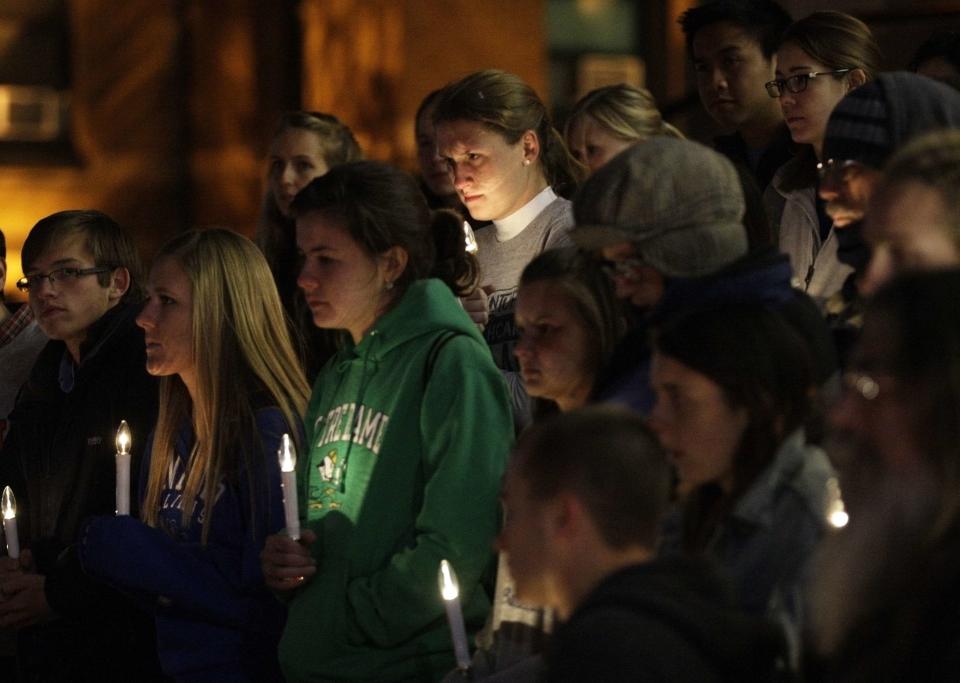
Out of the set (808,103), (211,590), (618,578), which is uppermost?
(808,103)

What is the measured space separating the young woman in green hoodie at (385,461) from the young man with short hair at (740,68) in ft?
6.14

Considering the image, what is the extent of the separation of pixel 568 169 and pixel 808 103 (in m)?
0.73

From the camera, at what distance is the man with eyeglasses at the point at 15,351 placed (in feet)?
20.5

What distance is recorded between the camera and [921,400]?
2.48 m

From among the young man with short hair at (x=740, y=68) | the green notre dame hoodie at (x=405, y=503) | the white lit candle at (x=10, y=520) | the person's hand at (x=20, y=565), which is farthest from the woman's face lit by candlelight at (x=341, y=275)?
the young man with short hair at (x=740, y=68)

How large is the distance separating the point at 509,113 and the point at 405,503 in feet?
4.68

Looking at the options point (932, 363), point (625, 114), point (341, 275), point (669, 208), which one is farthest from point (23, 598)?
point (932, 363)

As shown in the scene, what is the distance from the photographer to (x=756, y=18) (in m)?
6.29

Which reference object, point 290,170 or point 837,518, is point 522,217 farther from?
point 837,518

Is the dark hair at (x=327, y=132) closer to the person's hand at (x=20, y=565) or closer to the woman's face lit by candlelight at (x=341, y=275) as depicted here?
the person's hand at (x=20, y=565)

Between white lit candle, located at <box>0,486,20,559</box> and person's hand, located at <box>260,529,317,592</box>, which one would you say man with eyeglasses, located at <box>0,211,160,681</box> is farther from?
person's hand, located at <box>260,529,317,592</box>

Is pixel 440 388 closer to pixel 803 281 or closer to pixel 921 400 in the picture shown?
pixel 803 281

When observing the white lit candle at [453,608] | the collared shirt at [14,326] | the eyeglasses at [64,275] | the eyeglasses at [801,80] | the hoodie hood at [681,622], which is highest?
the eyeglasses at [801,80]

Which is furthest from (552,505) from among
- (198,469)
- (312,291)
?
(198,469)
